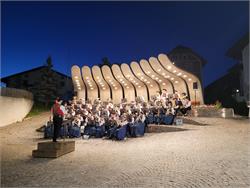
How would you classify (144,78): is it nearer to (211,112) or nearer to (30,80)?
(211,112)

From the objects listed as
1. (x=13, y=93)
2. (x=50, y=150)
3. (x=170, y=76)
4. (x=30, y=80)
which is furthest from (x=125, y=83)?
(x=30, y=80)

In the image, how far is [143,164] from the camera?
8.58 meters

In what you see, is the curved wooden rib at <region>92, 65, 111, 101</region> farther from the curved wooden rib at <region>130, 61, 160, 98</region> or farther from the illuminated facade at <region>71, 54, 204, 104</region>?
the curved wooden rib at <region>130, 61, 160, 98</region>

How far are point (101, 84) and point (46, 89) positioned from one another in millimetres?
10757

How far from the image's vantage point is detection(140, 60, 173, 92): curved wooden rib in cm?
2661

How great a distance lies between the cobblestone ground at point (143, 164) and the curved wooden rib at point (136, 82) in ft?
50.0

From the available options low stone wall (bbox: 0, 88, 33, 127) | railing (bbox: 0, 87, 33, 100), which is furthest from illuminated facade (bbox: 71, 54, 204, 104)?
low stone wall (bbox: 0, 88, 33, 127)

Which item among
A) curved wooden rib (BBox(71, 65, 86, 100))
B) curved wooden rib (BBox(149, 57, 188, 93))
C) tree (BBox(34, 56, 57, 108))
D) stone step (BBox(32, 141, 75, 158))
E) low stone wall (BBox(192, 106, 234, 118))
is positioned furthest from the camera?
tree (BBox(34, 56, 57, 108))

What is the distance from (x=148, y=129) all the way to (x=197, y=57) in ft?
104

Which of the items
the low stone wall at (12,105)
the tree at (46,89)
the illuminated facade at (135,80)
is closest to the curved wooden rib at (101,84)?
the illuminated facade at (135,80)

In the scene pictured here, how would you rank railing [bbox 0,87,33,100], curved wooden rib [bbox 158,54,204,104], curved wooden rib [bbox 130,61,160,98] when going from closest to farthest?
railing [bbox 0,87,33,100], curved wooden rib [bbox 158,54,204,104], curved wooden rib [bbox 130,61,160,98]

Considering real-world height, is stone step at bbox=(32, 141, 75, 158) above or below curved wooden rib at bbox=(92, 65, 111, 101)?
below

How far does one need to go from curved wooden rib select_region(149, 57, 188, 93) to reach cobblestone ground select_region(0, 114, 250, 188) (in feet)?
41.0

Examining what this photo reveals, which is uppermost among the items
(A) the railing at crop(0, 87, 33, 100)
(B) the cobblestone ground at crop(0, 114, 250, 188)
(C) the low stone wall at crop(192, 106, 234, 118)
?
(A) the railing at crop(0, 87, 33, 100)
